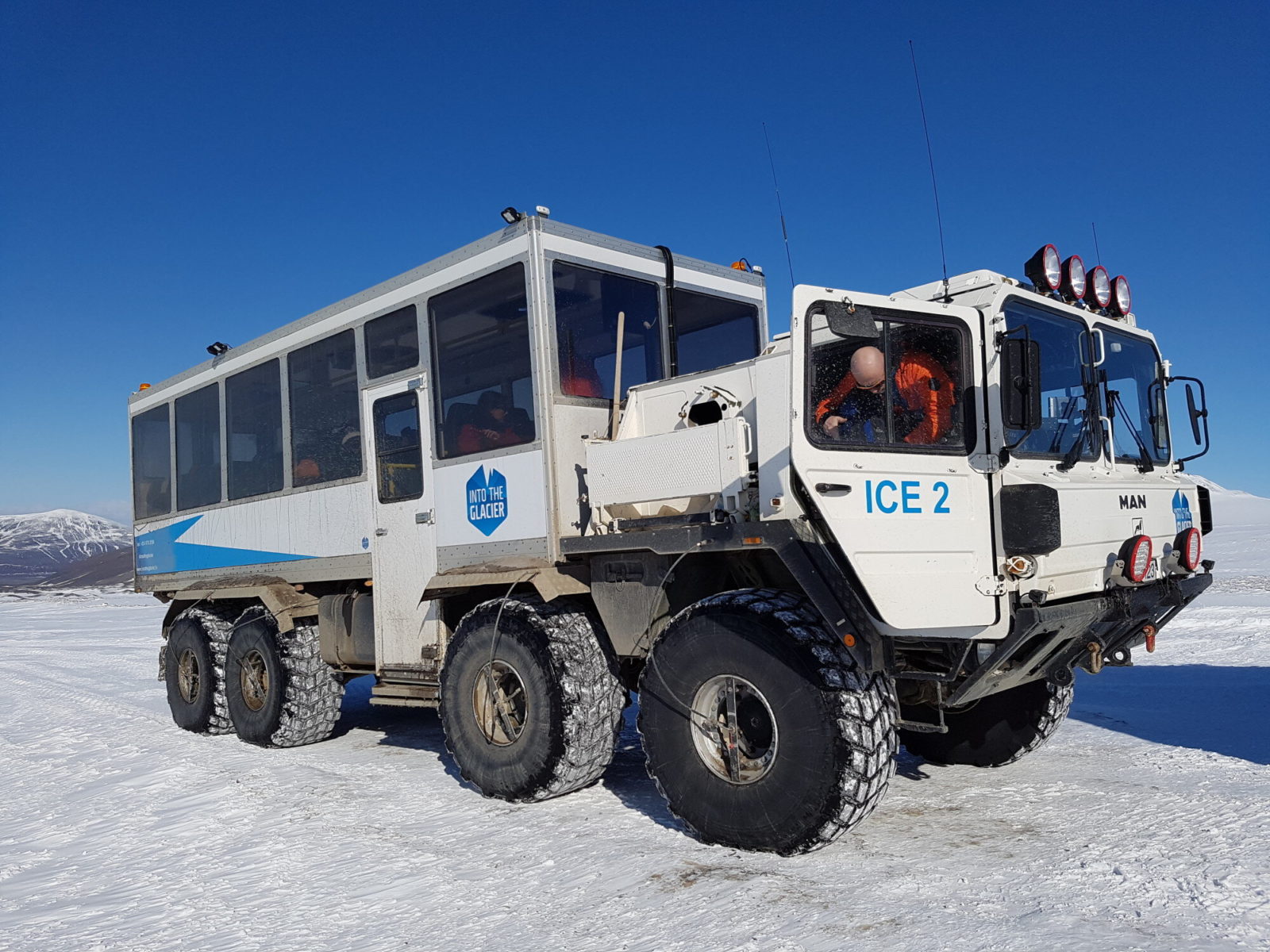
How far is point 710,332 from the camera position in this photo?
745 cm

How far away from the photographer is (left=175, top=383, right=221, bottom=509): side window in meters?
10.1

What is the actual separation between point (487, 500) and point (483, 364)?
0.92 metres

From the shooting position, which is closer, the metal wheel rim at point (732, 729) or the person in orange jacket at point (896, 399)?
the person in orange jacket at point (896, 399)

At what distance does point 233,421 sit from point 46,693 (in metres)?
6.00

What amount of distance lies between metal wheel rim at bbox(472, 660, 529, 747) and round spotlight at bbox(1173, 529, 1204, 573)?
3825 millimetres

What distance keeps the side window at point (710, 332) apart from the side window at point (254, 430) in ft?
12.9

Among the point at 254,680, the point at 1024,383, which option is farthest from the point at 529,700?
the point at 254,680

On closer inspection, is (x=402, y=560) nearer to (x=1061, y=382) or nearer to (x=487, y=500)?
(x=487, y=500)

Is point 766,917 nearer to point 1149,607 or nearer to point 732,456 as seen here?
point 732,456

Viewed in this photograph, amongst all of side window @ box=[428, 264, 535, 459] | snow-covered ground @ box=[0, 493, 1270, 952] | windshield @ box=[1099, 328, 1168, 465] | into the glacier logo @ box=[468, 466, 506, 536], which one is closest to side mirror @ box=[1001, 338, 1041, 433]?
windshield @ box=[1099, 328, 1168, 465]

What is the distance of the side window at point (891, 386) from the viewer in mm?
4812

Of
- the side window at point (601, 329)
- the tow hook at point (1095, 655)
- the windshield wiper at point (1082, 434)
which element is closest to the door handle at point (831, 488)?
the windshield wiper at point (1082, 434)

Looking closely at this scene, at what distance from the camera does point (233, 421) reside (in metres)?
9.80

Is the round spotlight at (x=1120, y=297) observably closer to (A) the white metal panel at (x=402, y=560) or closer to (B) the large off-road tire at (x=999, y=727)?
(B) the large off-road tire at (x=999, y=727)
